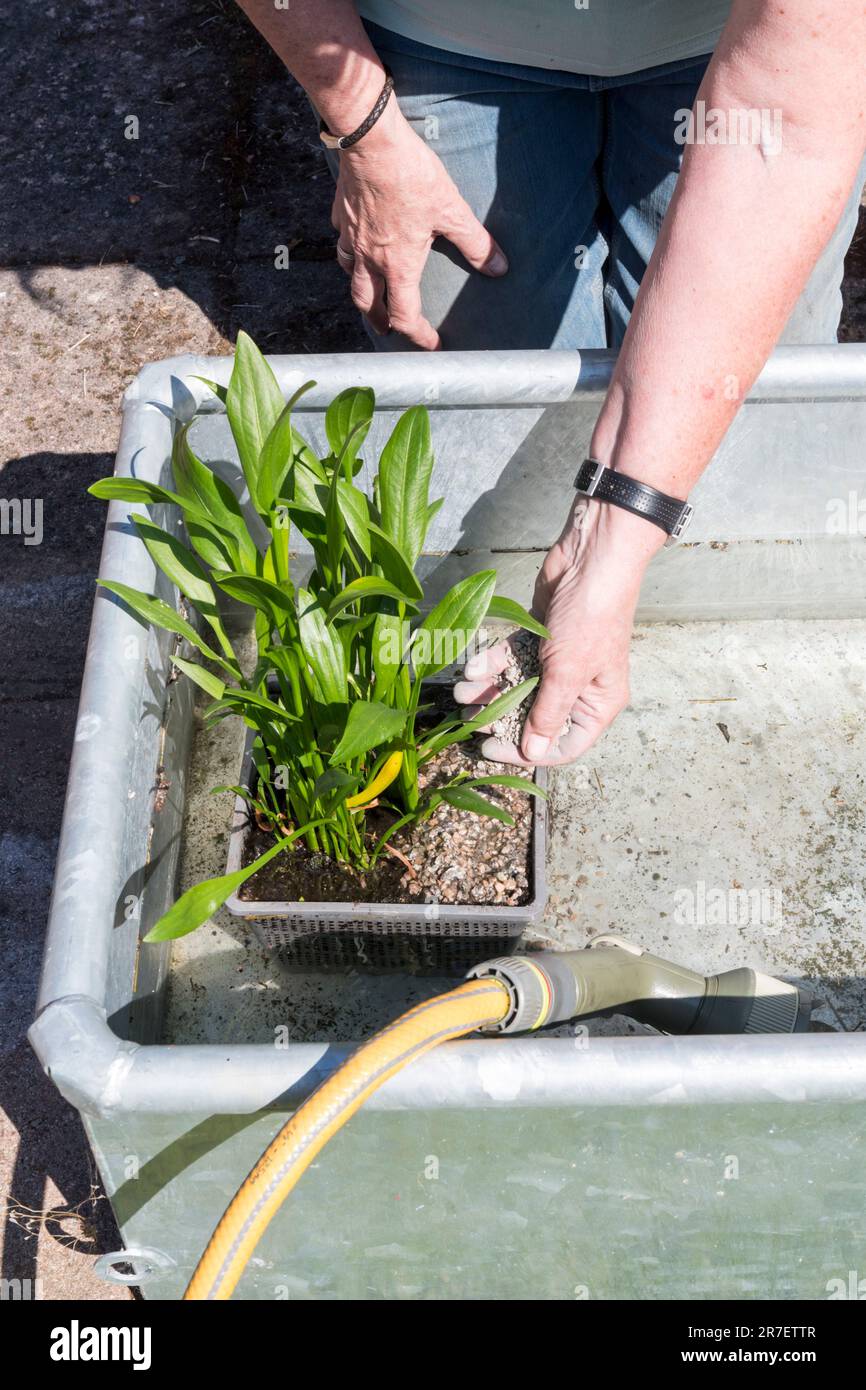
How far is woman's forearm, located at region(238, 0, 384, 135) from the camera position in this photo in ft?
3.75

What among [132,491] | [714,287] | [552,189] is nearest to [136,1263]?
[132,491]

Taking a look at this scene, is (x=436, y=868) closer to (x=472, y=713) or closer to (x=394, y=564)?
(x=472, y=713)

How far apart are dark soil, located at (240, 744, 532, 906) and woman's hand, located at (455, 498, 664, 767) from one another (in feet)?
0.22

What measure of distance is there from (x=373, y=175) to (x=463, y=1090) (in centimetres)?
89

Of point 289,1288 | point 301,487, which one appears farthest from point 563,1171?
Result: point 301,487

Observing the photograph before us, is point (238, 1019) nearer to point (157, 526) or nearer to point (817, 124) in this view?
point (157, 526)

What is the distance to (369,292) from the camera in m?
1.37

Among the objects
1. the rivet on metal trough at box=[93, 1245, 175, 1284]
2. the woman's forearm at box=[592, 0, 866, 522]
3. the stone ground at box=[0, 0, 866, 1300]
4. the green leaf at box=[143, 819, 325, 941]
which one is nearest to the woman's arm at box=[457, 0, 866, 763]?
the woman's forearm at box=[592, 0, 866, 522]

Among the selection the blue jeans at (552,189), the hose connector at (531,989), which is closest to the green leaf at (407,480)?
the hose connector at (531,989)

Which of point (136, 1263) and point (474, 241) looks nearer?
point (136, 1263)

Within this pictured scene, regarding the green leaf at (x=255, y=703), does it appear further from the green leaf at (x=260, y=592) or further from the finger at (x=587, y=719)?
the finger at (x=587, y=719)
